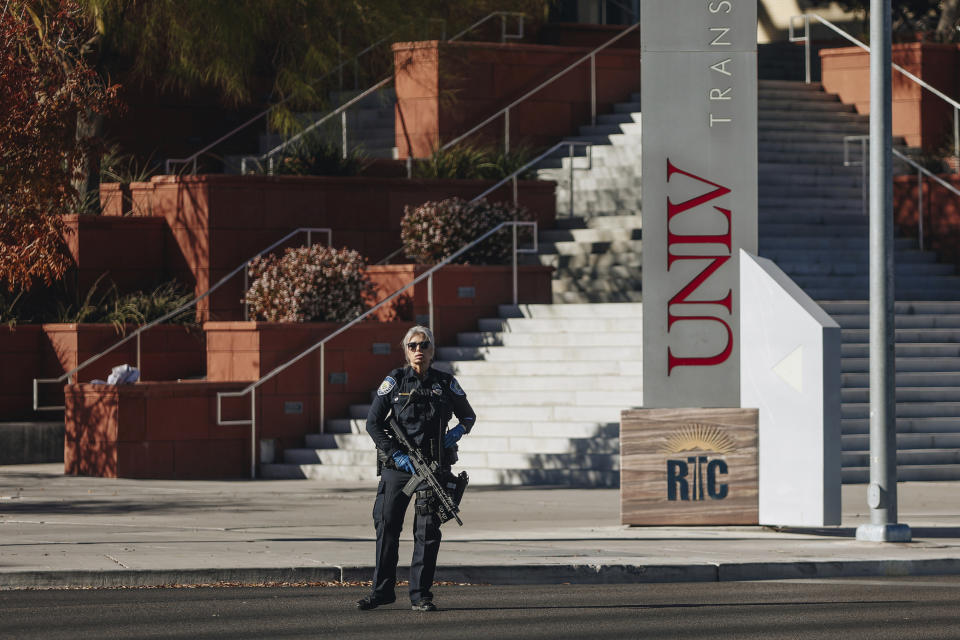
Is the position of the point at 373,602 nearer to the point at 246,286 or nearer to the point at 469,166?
the point at 246,286

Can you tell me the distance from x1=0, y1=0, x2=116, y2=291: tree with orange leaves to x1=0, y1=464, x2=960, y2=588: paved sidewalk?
97.9 inches

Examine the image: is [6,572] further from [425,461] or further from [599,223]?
[599,223]

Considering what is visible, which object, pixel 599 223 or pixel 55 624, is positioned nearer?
pixel 55 624

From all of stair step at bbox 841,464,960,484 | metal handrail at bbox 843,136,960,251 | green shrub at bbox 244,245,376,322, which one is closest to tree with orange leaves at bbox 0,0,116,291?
green shrub at bbox 244,245,376,322

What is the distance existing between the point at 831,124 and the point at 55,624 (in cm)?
1986

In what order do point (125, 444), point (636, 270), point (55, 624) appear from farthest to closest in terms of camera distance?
1. point (636, 270)
2. point (125, 444)
3. point (55, 624)

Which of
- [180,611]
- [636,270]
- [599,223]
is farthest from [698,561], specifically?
[599,223]

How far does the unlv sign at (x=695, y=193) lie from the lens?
51.1ft

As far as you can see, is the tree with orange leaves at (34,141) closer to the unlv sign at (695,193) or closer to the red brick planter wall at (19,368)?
the red brick planter wall at (19,368)

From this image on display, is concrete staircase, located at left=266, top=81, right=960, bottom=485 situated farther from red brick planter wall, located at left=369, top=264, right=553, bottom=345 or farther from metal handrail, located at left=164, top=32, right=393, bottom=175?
metal handrail, located at left=164, top=32, right=393, bottom=175

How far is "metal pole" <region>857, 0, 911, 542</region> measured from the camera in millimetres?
14281

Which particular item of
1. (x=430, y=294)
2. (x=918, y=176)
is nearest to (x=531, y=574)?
(x=430, y=294)

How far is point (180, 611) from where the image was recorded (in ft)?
36.6

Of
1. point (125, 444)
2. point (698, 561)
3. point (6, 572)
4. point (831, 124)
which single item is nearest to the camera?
point (6, 572)
